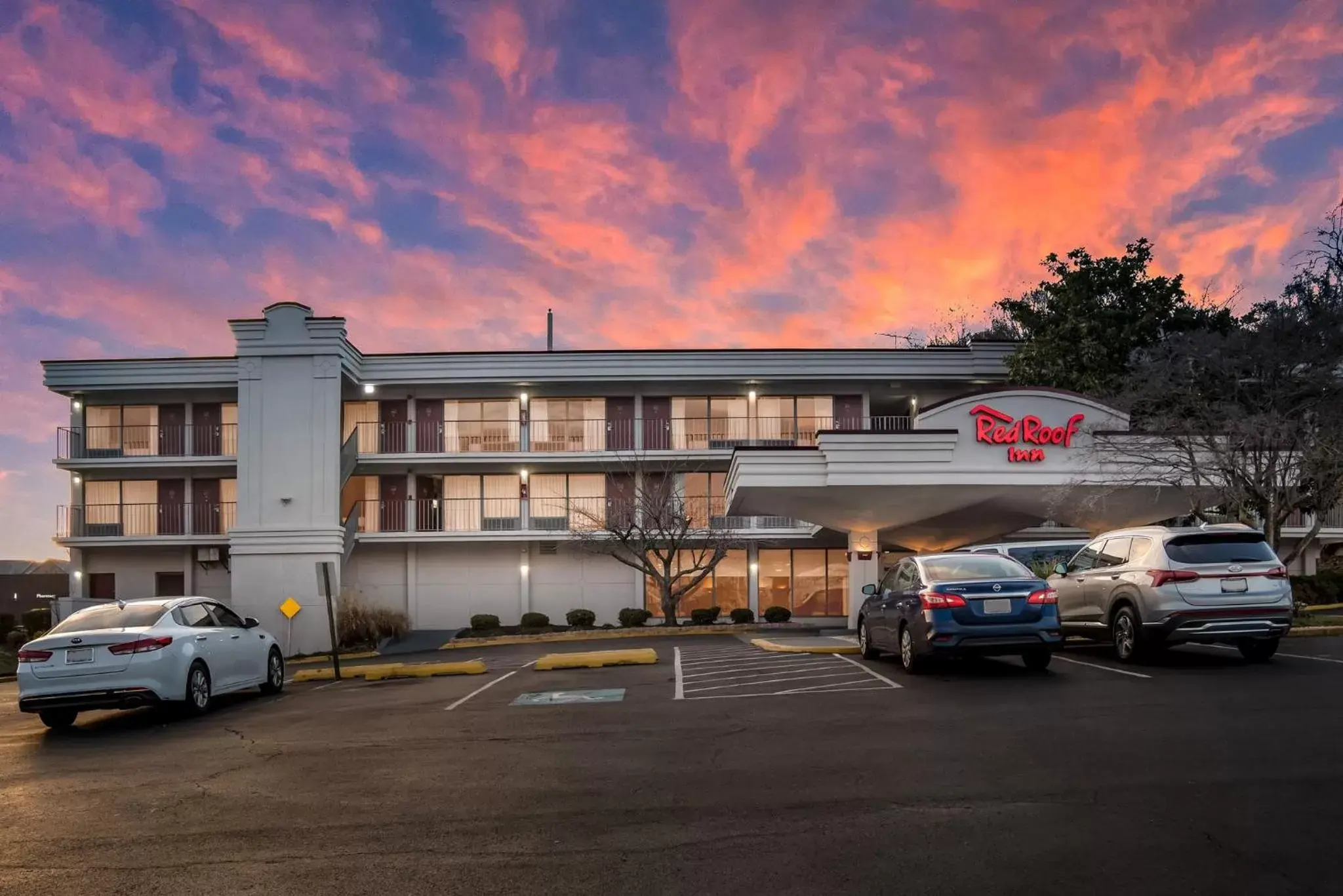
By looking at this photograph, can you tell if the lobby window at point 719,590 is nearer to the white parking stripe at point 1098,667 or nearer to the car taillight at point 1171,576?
the white parking stripe at point 1098,667

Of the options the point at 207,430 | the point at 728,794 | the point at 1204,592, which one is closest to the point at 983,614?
the point at 1204,592

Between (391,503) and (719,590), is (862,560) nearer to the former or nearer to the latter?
(719,590)

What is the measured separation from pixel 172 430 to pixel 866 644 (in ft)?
99.3

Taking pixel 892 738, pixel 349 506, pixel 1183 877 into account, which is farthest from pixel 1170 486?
pixel 349 506

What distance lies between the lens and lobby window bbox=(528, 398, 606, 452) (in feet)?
123

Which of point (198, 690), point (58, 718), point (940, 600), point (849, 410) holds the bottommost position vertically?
point (58, 718)

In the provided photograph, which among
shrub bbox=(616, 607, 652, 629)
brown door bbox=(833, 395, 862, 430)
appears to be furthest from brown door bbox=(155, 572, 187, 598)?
brown door bbox=(833, 395, 862, 430)

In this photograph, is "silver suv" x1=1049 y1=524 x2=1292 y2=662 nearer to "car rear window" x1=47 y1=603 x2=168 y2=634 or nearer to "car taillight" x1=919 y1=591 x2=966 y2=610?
"car taillight" x1=919 y1=591 x2=966 y2=610

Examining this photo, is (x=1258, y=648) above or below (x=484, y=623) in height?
above

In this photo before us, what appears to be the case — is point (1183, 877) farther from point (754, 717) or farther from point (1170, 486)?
point (1170, 486)

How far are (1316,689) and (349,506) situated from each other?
32.3 m

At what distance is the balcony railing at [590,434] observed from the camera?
1464 inches

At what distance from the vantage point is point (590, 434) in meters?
37.6

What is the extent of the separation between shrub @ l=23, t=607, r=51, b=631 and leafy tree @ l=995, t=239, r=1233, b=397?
3408 centimetres
